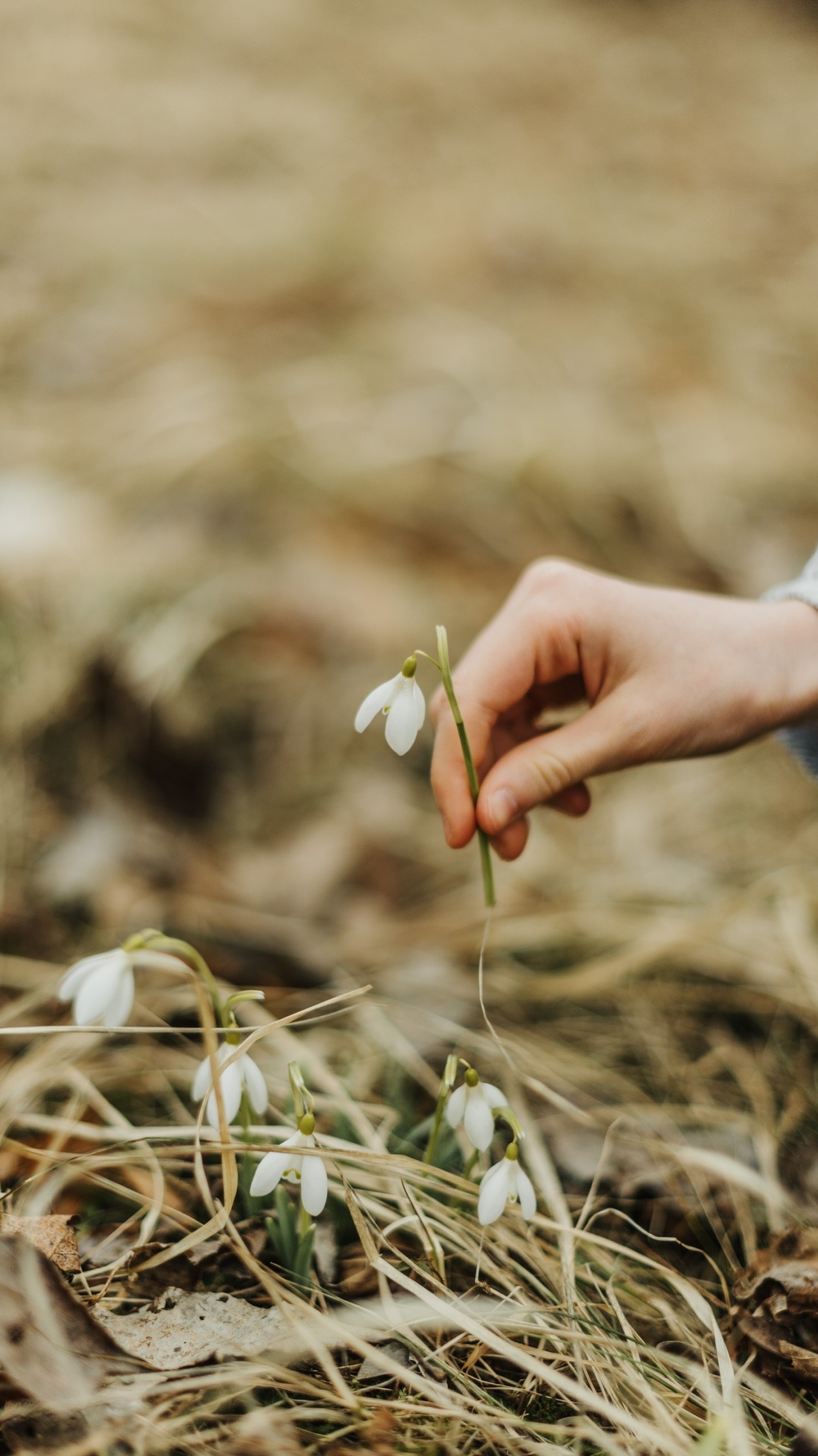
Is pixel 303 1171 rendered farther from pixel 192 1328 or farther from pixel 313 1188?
pixel 192 1328

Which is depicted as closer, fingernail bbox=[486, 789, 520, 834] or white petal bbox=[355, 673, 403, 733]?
white petal bbox=[355, 673, 403, 733]

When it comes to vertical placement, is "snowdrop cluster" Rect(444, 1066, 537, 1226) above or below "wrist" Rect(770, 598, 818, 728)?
below

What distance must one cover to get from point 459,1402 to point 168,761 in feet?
5.78

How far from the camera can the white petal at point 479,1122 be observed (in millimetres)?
1053

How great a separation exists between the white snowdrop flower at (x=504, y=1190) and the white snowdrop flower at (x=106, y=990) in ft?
1.50

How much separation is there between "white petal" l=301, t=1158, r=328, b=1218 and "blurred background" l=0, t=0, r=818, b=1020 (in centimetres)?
85

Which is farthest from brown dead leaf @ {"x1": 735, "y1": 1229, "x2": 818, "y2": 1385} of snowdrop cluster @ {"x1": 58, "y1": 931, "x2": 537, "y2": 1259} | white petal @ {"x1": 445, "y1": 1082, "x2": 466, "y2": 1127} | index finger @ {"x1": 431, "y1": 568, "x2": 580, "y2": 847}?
index finger @ {"x1": 431, "y1": 568, "x2": 580, "y2": 847}

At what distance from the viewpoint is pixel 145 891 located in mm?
2041

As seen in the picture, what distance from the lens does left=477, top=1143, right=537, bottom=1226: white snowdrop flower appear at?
101cm

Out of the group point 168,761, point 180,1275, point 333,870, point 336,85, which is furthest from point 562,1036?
point 336,85

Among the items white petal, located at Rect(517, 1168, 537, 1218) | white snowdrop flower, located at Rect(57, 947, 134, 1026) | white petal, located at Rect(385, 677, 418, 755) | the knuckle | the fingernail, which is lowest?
white petal, located at Rect(517, 1168, 537, 1218)

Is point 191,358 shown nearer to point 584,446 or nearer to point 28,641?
point 584,446

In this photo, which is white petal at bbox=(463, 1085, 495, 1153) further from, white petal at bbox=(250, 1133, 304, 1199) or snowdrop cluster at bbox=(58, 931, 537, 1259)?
white petal at bbox=(250, 1133, 304, 1199)

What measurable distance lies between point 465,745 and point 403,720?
9cm
